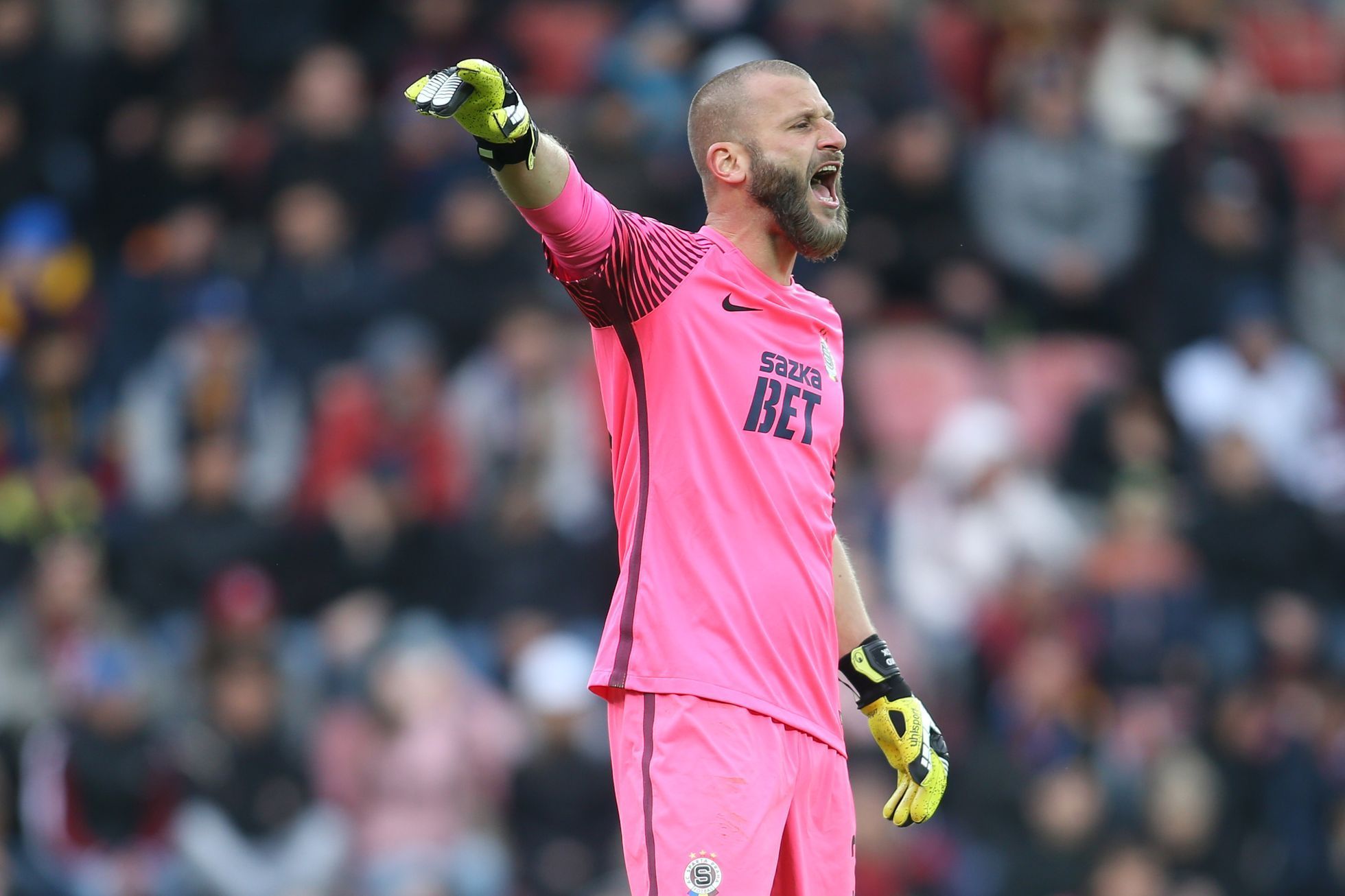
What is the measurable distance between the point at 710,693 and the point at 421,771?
20.6ft

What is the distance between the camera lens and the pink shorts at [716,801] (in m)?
5.10

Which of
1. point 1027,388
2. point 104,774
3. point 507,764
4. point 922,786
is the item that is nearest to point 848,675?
point 922,786

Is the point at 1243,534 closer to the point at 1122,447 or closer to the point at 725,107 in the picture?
the point at 1122,447

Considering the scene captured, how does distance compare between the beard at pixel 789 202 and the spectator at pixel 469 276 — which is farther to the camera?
the spectator at pixel 469 276

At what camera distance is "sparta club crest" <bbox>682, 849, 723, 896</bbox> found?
200 inches

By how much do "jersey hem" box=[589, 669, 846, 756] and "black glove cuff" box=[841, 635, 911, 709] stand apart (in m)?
0.49

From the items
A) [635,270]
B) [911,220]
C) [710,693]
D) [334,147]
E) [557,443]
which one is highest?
[334,147]

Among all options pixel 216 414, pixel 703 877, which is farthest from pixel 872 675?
pixel 216 414

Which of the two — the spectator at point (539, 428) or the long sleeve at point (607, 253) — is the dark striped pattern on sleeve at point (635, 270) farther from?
the spectator at point (539, 428)

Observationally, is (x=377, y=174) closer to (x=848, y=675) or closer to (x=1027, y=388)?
(x=1027, y=388)

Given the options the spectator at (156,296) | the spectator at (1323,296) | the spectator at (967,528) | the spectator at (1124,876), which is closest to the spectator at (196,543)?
the spectator at (156,296)

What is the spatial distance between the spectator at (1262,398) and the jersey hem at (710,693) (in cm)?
838

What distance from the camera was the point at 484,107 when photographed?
4949 mm

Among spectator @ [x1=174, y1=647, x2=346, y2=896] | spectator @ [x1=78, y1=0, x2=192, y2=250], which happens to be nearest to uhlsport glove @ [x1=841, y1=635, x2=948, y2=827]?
spectator @ [x1=174, y1=647, x2=346, y2=896]
